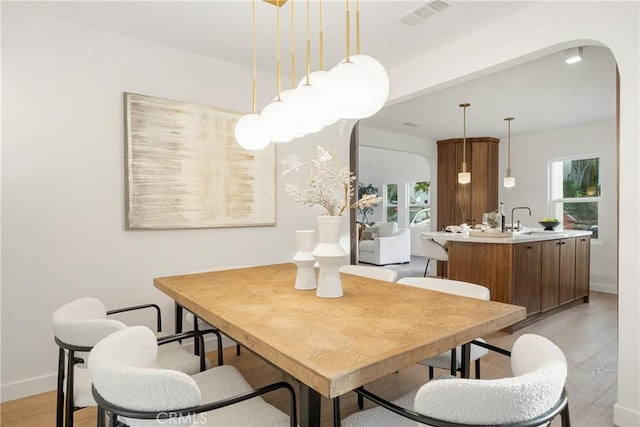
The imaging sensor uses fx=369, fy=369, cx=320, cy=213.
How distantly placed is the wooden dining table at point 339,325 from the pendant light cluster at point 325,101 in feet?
Result: 2.61

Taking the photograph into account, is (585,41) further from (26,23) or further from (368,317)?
(26,23)

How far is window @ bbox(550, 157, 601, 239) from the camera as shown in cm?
593

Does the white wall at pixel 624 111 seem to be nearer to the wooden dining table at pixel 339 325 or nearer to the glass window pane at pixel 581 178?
the wooden dining table at pixel 339 325

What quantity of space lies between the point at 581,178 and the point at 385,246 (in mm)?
3656

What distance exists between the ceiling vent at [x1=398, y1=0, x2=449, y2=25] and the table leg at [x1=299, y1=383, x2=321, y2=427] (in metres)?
2.30

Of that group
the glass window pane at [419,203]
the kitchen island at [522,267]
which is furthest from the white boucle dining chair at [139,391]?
the glass window pane at [419,203]

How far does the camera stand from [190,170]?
117 inches

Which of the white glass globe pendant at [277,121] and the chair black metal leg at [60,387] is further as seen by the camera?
the white glass globe pendant at [277,121]

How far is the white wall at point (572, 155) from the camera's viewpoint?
564cm

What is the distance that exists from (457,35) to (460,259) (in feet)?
7.87

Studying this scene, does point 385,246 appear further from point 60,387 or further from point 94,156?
point 60,387

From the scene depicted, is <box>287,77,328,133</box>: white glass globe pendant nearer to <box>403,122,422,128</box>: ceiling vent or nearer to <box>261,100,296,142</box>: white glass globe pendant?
<box>261,100,296,142</box>: white glass globe pendant

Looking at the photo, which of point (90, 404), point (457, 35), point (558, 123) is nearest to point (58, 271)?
point (90, 404)

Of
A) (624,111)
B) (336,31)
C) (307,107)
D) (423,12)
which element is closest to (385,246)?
(336,31)
